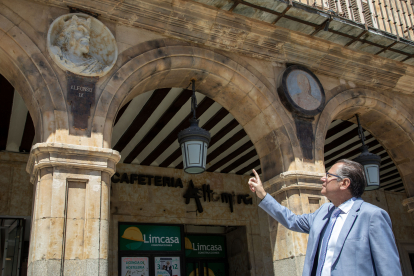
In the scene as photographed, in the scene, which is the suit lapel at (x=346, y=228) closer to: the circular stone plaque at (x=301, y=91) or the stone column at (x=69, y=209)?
the stone column at (x=69, y=209)

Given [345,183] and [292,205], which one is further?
[292,205]

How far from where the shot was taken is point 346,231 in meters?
2.04

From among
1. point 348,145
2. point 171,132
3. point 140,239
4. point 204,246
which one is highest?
point 171,132

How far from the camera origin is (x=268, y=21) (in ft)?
17.2

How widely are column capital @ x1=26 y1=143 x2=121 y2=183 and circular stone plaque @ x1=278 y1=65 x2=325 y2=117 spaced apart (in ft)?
8.64

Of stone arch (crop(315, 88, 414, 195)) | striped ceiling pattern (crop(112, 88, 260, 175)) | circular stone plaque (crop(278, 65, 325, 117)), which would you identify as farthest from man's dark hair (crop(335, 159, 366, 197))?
striped ceiling pattern (crop(112, 88, 260, 175))

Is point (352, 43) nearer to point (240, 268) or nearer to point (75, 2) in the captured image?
point (75, 2)

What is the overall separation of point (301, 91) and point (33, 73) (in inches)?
139

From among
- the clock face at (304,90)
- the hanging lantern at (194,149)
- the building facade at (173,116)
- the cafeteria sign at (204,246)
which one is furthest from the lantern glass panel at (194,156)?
the cafeteria sign at (204,246)

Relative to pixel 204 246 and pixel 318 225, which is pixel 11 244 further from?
pixel 318 225

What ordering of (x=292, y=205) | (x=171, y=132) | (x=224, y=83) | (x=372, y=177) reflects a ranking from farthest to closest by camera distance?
(x=171, y=132)
(x=372, y=177)
(x=224, y=83)
(x=292, y=205)

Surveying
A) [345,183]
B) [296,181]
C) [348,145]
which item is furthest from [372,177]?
[345,183]

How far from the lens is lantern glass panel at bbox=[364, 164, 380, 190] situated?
590 cm

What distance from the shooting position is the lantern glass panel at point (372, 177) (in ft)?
19.4
